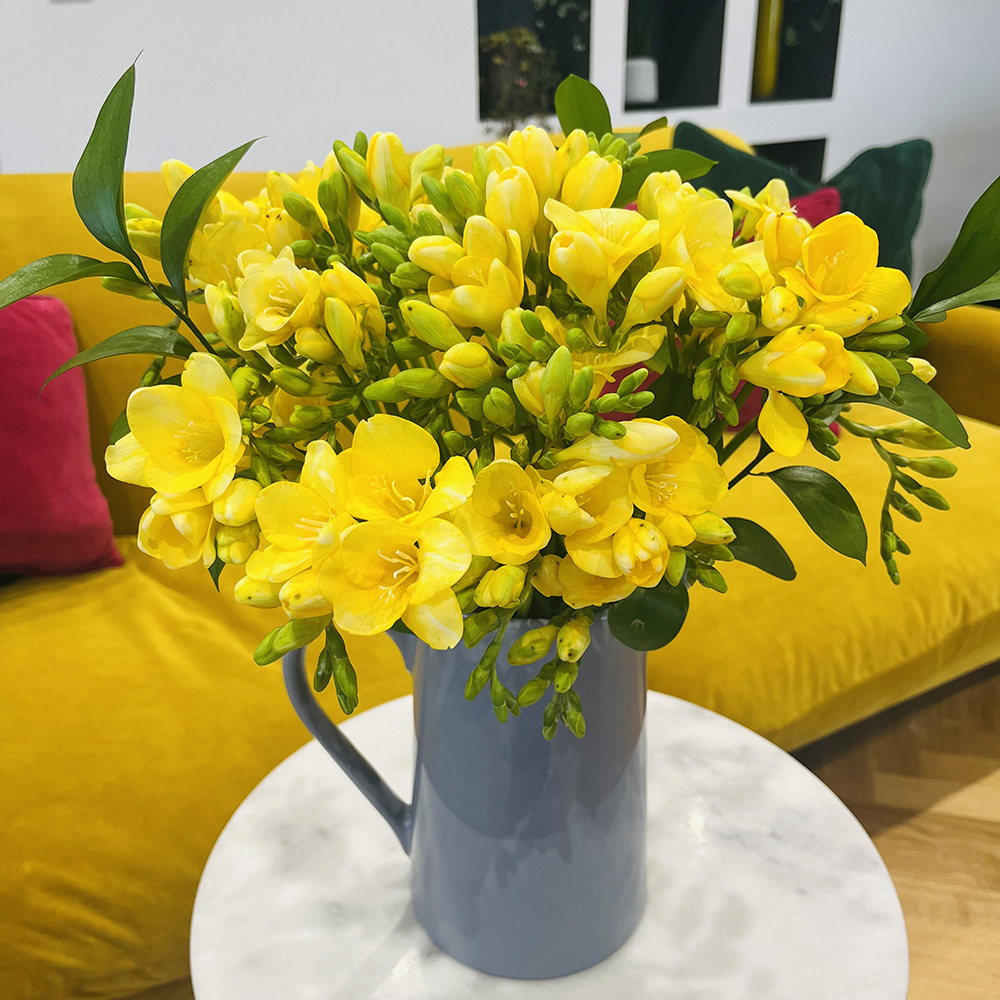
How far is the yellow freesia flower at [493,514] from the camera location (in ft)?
1.20

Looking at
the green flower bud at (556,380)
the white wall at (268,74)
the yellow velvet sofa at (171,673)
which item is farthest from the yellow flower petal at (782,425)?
the white wall at (268,74)

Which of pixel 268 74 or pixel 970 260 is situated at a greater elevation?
pixel 268 74

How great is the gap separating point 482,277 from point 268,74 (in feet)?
6.32

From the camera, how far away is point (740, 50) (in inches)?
104

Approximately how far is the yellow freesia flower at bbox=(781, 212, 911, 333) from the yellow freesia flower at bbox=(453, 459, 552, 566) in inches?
5.9

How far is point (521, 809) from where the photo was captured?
1.73ft

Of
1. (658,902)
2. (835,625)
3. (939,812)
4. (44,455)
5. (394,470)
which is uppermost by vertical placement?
(394,470)

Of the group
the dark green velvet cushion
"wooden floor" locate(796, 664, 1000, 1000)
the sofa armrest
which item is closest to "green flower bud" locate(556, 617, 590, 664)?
"wooden floor" locate(796, 664, 1000, 1000)

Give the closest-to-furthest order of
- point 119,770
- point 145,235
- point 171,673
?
point 145,235 < point 119,770 < point 171,673

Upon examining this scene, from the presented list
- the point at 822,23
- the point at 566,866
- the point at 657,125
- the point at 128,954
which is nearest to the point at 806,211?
the point at 657,125

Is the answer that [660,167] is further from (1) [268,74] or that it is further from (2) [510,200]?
(1) [268,74]

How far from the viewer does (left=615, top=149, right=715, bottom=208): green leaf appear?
1.57 feet

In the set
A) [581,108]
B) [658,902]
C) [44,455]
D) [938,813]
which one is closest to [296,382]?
[581,108]

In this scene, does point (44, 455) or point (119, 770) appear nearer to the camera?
point (119, 770)
